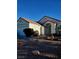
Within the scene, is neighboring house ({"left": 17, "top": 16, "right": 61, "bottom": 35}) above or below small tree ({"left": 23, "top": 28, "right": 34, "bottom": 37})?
above

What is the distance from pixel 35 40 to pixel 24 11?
1.06 feet

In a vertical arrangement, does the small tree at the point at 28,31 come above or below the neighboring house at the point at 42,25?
below

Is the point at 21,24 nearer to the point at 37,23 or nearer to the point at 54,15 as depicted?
the point at 37,23

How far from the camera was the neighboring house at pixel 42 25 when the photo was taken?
1.50m

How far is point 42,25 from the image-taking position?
1.52 meters

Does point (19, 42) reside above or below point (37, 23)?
below

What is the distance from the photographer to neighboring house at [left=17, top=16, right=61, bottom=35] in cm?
150

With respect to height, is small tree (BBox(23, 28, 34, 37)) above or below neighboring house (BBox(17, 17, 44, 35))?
below

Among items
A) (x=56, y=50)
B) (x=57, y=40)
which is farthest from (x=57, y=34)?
(x=56, y=50)

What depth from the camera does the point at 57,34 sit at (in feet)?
4.86

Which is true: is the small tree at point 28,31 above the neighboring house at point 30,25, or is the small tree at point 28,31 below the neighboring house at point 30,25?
below
